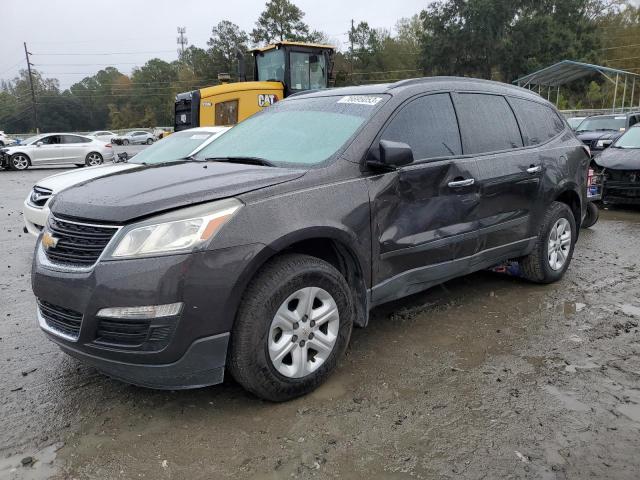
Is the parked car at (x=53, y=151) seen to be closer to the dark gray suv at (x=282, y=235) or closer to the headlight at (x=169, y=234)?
the dark gray suv at (x=282, y=235)

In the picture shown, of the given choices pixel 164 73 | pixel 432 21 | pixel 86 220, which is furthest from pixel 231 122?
pixel 164 73

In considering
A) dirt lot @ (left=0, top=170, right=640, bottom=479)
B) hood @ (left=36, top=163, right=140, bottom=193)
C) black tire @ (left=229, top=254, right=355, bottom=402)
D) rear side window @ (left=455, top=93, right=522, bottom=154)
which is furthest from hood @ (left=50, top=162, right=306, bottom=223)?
hood @ (left=36, top=163, right=140, bottom=193)

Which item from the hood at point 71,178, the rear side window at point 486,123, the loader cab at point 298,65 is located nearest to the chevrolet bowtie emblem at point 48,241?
the rear side window at point 486,123

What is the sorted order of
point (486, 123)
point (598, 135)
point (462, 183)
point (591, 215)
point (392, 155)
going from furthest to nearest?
1. point (598, 135)
2. point (591, 215)
3. point (486, 123)
4. point (462, 183)
5. point (392, 155)

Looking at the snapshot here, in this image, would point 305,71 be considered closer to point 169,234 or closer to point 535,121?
point 535,121

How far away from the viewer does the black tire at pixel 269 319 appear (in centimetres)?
275

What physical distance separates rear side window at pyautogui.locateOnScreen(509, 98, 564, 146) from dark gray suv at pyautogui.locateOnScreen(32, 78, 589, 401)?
35 cm

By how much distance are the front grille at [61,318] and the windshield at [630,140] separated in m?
10.3

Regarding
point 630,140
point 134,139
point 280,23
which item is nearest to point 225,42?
point 280,23

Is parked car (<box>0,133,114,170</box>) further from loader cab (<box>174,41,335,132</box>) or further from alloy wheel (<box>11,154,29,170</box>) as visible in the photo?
loader cab (<box>174,41,335,132</box>)

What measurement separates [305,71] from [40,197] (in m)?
7.30

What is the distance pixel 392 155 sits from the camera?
3250mm

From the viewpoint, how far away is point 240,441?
269cm

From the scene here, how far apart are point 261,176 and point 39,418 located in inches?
72.4
